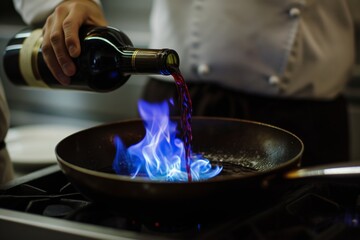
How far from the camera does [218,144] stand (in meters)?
1.06

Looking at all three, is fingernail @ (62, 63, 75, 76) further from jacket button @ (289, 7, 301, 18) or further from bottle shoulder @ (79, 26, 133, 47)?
jacket button @ (289, 7, 301, 18)

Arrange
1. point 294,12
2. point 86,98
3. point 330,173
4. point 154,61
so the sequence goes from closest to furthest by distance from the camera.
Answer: point 330,173
point 154,61
point 294,12
point 86,98

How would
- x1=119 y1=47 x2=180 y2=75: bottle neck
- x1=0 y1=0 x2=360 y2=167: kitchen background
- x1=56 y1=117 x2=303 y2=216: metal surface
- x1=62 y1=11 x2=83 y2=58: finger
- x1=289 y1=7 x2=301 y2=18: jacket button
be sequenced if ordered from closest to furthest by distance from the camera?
x1=56 y1=117 x2=303 y2=216: metal surface
x1=119 y1=47 x2=180 y2=75: bottle neck
x1=62 y1=11 x2=83 y2=58: finger
x1=289 y1=7 x2=301 y2=18: jacket button
x1=0 y1=0 x2=360 y2=167: kitchen background

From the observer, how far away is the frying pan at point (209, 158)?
2.32 feet

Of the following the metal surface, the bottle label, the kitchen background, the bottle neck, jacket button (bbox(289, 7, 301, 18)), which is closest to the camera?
the metal surface

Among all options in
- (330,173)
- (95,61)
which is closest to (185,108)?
(95,61)

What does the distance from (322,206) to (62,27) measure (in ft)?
2.01

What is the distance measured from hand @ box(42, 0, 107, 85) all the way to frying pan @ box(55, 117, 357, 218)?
5.9 inches

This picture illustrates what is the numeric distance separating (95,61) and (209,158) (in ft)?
1.00

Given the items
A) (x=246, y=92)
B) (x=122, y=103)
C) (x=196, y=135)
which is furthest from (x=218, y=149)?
(x=122, y=103)

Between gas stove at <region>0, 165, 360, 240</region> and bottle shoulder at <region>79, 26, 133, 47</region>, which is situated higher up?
bottle shoulder at <region>79, 26, 133, 47</region>

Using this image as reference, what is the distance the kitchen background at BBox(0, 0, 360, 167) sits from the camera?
2811mm

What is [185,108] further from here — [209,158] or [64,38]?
[64,38]

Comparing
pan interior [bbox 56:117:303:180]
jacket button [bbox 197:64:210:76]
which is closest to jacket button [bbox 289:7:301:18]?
jacket button [bbox 197:64:210:76]
